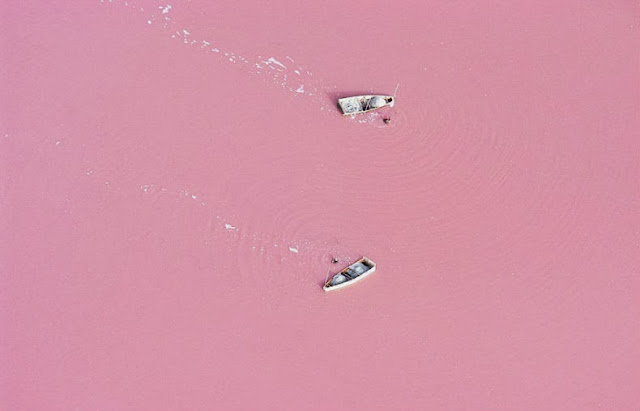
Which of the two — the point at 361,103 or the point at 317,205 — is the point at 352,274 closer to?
the point at 317,205

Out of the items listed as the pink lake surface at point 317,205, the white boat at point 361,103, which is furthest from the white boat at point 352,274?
the white boat at point 361,103

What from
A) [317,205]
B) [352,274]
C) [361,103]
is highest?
[361,103]

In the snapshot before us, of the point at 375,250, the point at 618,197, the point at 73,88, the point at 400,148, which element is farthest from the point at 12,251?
the point at 618,197

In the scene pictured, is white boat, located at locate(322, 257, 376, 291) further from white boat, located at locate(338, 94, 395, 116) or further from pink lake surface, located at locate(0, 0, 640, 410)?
white boat, located at locate(338, 94, 395, 116)

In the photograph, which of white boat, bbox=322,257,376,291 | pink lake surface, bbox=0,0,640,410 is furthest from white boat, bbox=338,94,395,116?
white boat, bbox=322,257,376,291

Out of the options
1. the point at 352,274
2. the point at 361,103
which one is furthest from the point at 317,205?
the point at 361,103

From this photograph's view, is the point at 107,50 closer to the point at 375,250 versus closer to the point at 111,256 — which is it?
the point at 111,256

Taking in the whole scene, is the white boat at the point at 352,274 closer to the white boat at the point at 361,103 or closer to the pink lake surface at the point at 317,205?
the pink lake surface at the point at 317,205
